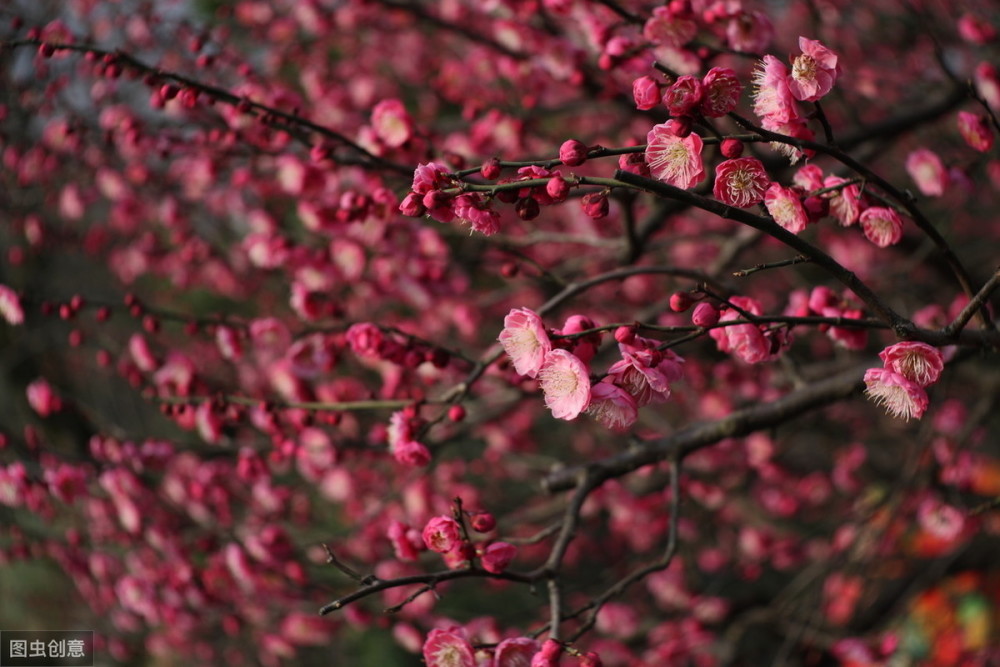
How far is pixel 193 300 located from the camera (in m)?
9.16

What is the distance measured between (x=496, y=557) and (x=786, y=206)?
907mm

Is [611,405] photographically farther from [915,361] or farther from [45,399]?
[45,399]

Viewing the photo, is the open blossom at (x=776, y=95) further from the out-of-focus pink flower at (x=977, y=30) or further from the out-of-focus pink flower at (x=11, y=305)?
the out-of-focus pink flower at (x=11, y=305)

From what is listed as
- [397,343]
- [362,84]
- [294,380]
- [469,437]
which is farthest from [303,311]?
[362,84]

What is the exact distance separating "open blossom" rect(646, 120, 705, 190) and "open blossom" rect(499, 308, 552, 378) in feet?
1.08

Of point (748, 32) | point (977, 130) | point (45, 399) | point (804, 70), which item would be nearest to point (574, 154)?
point (804, 70)

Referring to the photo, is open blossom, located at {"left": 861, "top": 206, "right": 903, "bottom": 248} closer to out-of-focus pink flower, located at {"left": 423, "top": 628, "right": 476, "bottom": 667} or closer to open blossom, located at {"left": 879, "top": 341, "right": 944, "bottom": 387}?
open blossom, located at {"left": 879, "top": 341, "right": 944, "bottom": 387}

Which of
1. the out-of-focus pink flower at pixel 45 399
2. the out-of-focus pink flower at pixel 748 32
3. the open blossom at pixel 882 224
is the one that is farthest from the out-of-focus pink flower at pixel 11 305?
the open blossom at pixel 882 224

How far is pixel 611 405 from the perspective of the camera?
135cm

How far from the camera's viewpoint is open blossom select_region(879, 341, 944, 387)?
1358 mm

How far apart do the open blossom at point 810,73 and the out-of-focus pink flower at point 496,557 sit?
40.8 inches

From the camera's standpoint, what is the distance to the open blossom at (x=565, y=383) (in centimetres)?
130

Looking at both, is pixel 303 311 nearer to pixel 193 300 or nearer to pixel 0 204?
pixel 0 204

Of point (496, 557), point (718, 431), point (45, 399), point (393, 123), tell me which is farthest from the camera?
point (45, 399)
